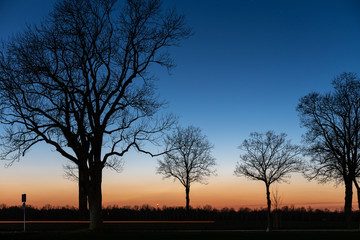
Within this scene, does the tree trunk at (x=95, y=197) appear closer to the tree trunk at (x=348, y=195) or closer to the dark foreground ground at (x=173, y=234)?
the dark foreground ground at (x=173, y=234)

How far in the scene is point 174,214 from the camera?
47.7 meters

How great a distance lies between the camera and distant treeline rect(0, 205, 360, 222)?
147 feet

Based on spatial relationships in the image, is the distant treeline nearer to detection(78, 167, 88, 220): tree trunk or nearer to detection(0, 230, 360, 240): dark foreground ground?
detection(78, 167, 88, 220): tree trunk

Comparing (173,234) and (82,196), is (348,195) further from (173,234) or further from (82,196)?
(82,196)

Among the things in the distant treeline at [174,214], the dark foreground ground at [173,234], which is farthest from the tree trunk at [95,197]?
the distant treeline at [174,214]

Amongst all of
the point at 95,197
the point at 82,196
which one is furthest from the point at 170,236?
the point at 82,196

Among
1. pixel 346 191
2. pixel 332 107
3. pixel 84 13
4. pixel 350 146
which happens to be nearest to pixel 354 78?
pixel 332 107

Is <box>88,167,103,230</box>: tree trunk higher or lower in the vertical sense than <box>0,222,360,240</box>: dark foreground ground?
higher

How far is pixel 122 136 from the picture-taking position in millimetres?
27281

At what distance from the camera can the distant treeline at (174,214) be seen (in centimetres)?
4491

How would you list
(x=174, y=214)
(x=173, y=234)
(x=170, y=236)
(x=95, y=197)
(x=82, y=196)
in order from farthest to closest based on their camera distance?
(x=174, y=214) < (x=82, y=196) < (x=95, y=197) < (x=173, y=234) < (x=170, y=236)

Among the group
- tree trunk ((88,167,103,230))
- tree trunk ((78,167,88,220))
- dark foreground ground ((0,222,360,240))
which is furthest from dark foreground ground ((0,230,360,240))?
tree trunk ((78,167,88,220))

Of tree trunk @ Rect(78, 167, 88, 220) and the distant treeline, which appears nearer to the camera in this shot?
tree trunk @ Rect(78, 167, 88, 220)

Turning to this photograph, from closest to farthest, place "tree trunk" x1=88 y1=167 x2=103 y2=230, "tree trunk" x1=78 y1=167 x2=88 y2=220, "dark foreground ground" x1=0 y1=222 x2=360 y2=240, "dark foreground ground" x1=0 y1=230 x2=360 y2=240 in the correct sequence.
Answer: "dark foreground ground" x1=0 y1=230 x2=360 y2=240
"dark foreground ground" x1=0 y1=222 x2=360 y2=240
"tree trunk" x1=88 y1=167 x2=103 y2=230
"tree trunk" x1=78 y1=167 x2=88 y2=220
